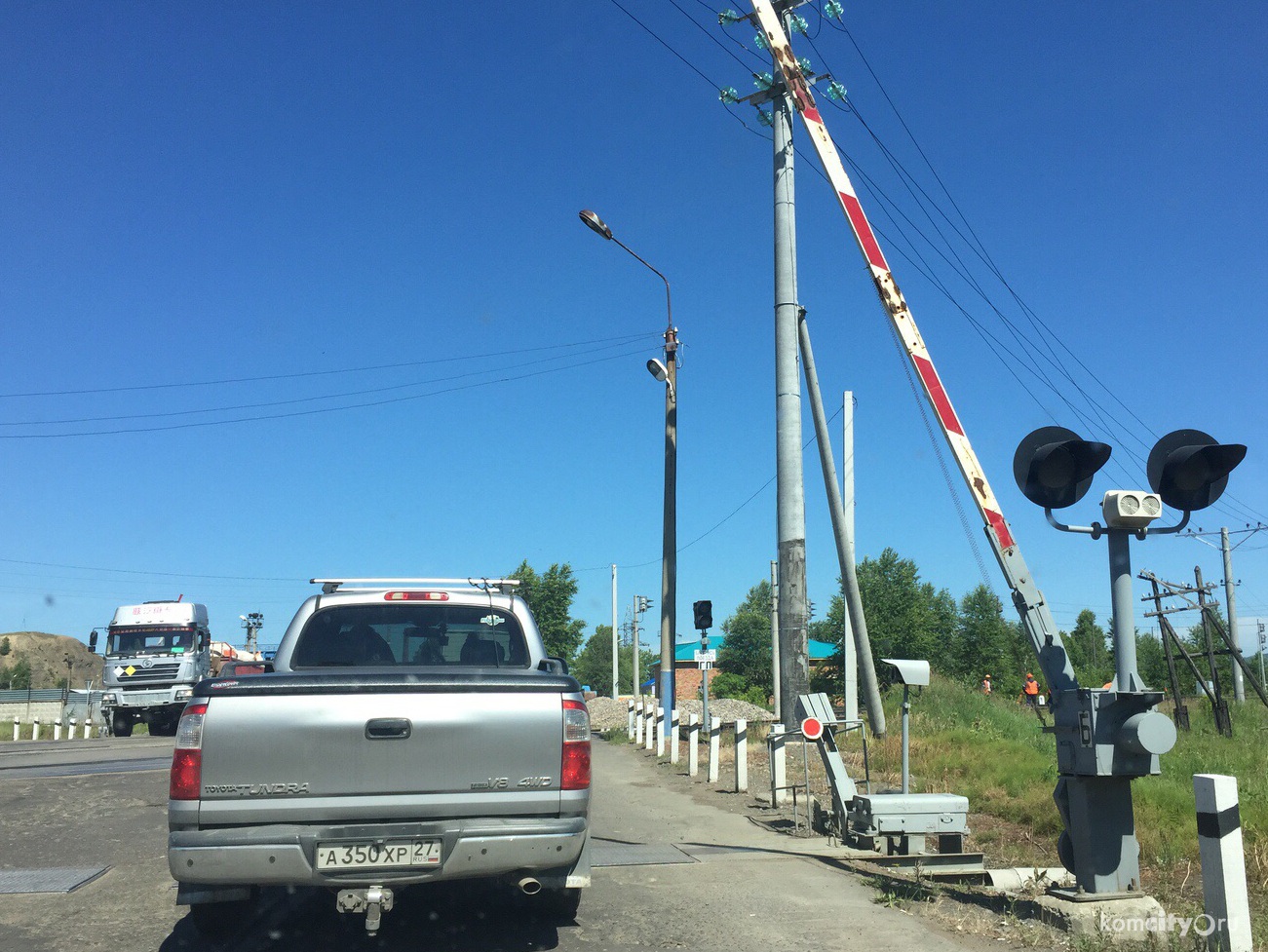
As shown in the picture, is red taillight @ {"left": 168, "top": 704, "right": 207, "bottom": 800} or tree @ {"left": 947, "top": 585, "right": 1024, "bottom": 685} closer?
red taillight @ {"left": 168, "top": 704, "right": 207, "bottom": 800}

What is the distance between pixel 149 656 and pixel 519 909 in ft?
83.8

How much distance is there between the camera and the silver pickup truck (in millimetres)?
4805

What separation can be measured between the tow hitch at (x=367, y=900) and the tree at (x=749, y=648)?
8083 cm

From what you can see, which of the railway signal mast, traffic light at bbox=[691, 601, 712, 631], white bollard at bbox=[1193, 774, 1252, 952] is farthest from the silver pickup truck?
traffic light at bbox=[691, 601, 712, 631]

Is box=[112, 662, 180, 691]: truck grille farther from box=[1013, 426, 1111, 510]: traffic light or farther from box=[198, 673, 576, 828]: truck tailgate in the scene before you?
box=[1013, 426, 1111, 510]: traffic light

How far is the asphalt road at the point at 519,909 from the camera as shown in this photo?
19.4 ft

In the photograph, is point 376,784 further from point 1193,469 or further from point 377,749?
point 1193,469

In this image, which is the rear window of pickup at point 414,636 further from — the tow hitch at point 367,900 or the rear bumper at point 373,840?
the tow hitch at point 367,900

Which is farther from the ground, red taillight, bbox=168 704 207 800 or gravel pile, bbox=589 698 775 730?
red taillight, bbox=168 704 207 800

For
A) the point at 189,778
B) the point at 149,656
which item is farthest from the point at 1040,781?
the point at 149,656

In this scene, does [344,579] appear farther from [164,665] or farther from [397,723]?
[164,665]

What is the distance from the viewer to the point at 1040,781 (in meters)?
12.1

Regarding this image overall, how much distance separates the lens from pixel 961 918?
6.49 meters

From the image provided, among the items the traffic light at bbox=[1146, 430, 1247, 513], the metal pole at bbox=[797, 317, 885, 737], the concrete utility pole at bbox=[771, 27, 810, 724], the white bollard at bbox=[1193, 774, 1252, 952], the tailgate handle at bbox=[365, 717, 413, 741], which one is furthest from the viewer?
the metal pole at bbox=[797, 317, 885, 737]
